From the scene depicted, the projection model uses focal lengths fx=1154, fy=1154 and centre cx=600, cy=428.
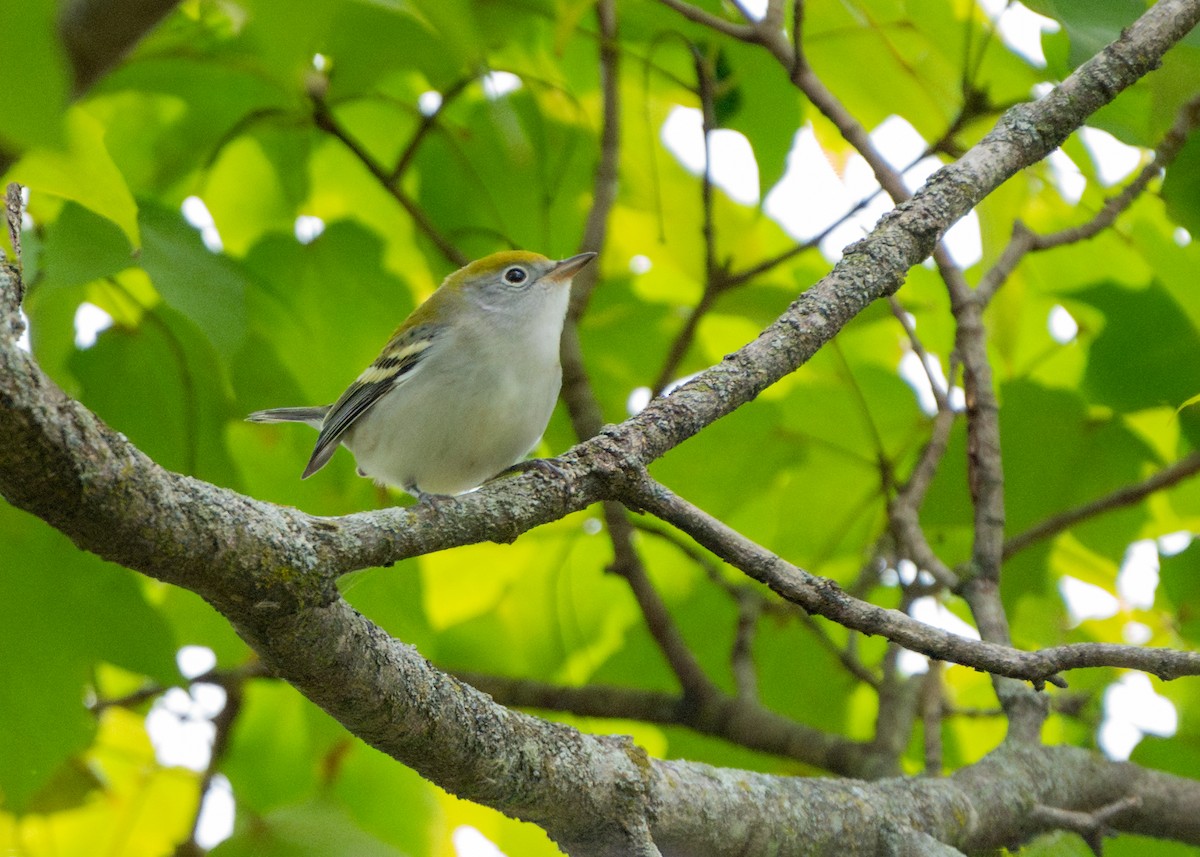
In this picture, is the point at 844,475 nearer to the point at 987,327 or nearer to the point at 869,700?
the point at 987,327

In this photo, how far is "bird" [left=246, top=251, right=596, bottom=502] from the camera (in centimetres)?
291

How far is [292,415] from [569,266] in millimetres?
840

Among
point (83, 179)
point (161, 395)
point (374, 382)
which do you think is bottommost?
point (83, 179)

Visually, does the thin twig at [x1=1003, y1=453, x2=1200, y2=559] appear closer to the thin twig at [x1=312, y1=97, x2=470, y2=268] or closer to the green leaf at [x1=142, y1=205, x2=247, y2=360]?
the thin twig at [x1=312, y1=97, x2=470, y2=268]

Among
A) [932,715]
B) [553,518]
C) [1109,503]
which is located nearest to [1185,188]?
[1109,503]

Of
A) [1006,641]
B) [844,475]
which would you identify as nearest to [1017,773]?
[1006,641]

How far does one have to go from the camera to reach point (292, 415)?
2.74 metres

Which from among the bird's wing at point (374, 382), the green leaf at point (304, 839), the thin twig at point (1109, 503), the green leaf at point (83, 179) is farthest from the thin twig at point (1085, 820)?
the green leaf at point (83, 179)

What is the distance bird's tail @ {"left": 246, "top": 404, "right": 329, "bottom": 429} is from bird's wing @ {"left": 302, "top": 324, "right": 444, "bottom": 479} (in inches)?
1.1

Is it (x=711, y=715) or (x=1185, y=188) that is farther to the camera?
(x=711, y=715)

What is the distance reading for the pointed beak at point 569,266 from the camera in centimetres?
298

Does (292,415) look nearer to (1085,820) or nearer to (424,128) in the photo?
(424,128)

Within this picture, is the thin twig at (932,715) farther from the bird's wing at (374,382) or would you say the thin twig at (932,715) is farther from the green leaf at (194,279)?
the green leaf at (194,279)

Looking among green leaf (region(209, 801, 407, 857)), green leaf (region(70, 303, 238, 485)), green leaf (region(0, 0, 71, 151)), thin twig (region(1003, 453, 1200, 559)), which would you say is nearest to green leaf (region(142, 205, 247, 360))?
green leaf (region(70, 303, 238, 485))
